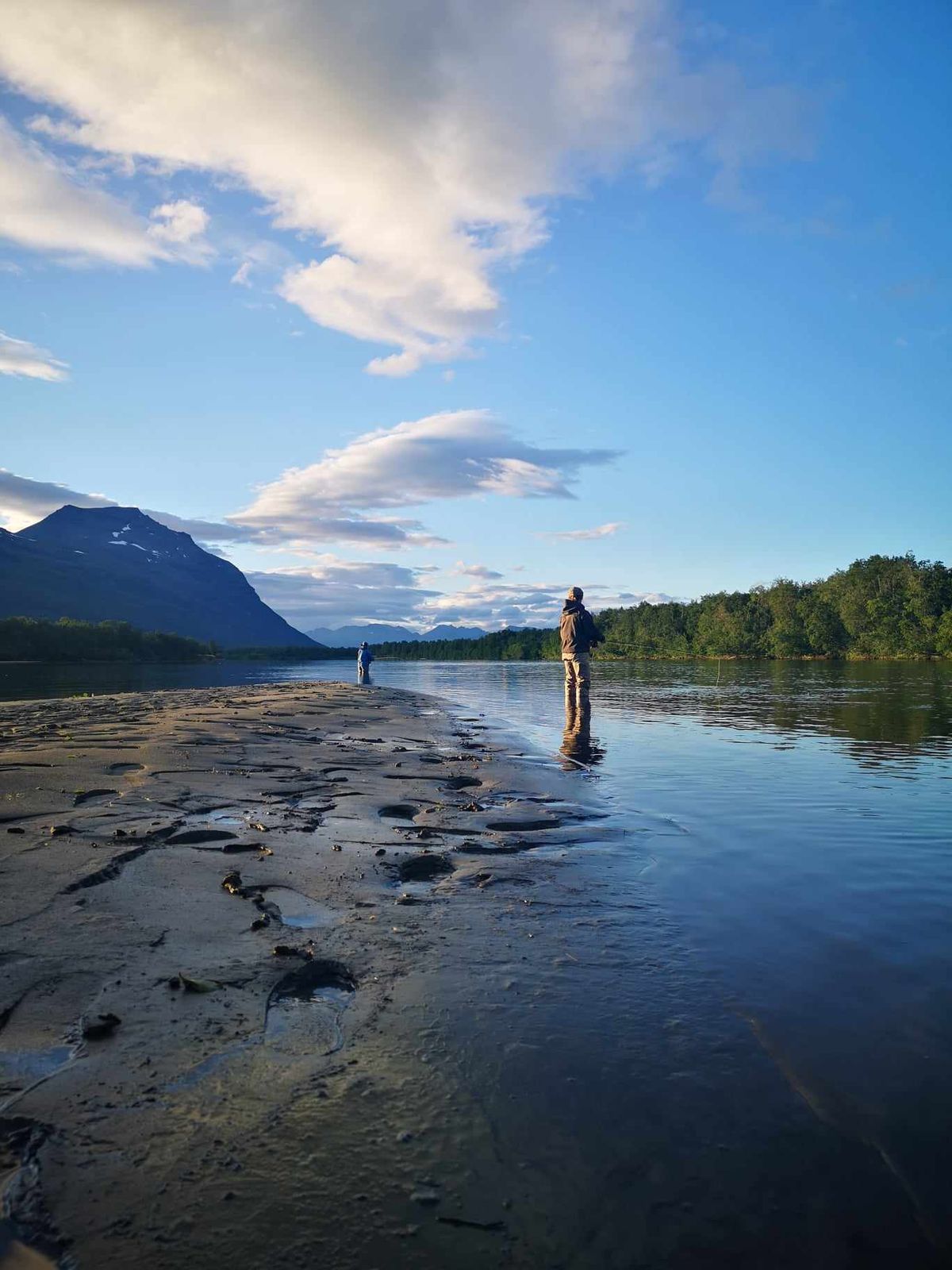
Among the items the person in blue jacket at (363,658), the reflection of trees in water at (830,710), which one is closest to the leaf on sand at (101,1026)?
the reflection of trees in water at (830,710)

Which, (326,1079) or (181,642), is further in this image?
(181,642)

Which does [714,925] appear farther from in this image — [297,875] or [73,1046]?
[73,1046]

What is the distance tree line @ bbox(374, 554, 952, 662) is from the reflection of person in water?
288ft

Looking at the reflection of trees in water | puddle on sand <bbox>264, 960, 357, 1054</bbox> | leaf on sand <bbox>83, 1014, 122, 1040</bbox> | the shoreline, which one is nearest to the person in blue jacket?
the reflection of trees in water

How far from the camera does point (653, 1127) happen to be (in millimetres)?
2357

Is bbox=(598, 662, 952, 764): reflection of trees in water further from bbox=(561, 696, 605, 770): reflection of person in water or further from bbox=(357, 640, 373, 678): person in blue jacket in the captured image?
bbox=(357, 640, 373, 678): person in blue jacket

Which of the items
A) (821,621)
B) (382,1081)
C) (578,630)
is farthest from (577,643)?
(821,621)

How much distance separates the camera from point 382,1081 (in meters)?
2.59

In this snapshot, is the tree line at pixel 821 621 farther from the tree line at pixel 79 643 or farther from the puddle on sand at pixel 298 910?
the puddle on sand at pixel 298 910

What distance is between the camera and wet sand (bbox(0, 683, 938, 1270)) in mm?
1916

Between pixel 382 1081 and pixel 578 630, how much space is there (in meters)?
18.2

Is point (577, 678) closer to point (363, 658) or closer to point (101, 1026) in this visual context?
point (101, 1026)

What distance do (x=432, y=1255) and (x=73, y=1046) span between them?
5.41ft

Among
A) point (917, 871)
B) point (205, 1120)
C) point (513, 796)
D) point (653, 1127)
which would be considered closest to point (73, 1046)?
point (205, 1120)
